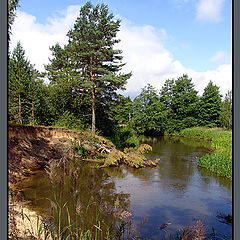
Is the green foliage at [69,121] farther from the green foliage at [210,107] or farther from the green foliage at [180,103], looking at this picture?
the green foliage at [210,107]

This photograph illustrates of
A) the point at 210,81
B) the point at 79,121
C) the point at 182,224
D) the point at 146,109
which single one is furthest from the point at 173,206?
the point at 210,81

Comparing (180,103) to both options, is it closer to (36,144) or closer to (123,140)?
(123,140)

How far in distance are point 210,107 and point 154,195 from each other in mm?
35774

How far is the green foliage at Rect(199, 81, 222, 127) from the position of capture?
3866 cm

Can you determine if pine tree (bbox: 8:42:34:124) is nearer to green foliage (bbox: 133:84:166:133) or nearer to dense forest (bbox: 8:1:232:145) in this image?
dense forest (bbox: 8:1:232:145)

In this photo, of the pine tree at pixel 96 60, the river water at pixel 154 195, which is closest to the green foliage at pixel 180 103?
the pine tree at pixel 96 60

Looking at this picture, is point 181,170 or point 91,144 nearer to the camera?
point 181,170

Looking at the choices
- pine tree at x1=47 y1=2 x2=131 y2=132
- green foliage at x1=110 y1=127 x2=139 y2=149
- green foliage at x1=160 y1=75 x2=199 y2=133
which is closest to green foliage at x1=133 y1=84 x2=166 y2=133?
green foliage at x1=160 y1=75 x2=199 y2=133

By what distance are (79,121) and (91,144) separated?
378 centimetres

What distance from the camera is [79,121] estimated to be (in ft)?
56.5

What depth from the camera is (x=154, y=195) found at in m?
8.23

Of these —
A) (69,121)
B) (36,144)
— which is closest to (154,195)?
(36,144)

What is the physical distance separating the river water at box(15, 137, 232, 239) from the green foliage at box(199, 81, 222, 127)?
94.9 ft
